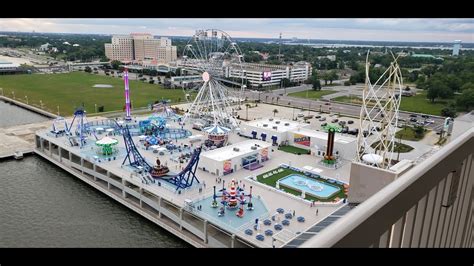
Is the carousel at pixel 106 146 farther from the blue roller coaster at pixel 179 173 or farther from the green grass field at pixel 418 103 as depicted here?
the green grass field at pixel 418 103

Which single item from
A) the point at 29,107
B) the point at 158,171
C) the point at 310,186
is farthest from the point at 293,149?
the point at 29,107

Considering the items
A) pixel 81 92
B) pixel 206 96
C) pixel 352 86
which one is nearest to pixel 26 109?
pixel 81 92

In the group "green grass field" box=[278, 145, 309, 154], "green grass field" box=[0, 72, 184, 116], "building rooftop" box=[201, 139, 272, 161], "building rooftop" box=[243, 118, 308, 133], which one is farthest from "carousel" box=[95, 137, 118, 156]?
"green grass field" box=[0, 72, 184, 116]

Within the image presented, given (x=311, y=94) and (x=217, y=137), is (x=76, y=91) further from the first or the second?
(x=311, y=94)

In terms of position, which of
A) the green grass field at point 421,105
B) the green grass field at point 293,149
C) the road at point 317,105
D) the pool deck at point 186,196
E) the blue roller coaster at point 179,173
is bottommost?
the pool deck at point 186,196

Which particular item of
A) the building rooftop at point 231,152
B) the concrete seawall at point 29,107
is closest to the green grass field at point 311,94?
the building rooftop at point 231,152

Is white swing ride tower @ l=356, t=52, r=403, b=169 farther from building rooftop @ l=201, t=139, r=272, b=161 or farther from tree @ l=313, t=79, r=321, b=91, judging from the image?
tree @ l=313, t=79, r=321, b=91
